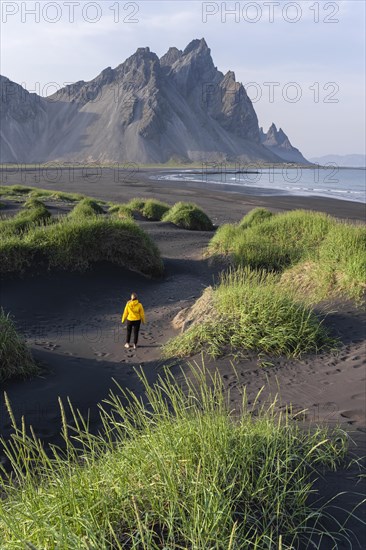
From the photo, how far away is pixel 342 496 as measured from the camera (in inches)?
156

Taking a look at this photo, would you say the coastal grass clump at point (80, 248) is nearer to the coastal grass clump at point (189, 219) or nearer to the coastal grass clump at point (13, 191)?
the coastal grass clump at point (189, 219)

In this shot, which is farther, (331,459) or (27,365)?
(27,365)

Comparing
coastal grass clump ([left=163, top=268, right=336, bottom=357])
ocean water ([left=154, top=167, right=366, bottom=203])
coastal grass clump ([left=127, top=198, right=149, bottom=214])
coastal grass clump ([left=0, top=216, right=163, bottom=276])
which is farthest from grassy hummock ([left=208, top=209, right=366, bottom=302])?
ocean water ([left=154, top=167, right=366, bottom=203])

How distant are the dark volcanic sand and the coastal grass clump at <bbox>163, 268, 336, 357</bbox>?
0.33m

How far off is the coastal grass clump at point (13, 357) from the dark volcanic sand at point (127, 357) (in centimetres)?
21

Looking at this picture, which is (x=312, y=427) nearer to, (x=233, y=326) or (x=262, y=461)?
(x=262, y=461)

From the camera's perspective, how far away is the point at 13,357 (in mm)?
8758

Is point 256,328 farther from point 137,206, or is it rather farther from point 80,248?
point 137,206

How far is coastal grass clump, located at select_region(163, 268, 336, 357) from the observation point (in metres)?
8.78

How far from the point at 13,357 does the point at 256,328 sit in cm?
429

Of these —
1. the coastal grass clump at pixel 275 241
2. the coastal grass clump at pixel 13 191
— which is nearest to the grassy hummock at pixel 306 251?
the coastal grass clump at pixel 275 241

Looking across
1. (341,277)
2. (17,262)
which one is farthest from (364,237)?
(17,262)

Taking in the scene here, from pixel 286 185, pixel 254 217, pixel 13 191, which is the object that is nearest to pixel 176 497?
pixel 254 217

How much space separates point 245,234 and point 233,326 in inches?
373
